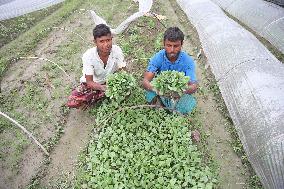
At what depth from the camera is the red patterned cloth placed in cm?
642

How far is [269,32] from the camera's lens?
929cm

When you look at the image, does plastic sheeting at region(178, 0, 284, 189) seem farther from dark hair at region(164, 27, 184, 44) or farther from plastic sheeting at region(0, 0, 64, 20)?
plastic sheeting at region(0, 0, 64, 20)

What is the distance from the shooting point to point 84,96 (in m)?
6.41

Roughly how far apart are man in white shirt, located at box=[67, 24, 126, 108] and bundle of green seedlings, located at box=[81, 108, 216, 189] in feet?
1.90

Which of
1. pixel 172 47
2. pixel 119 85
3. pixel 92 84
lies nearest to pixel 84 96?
pixel 92 84

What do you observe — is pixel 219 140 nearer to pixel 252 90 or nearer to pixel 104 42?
pixel 252 90

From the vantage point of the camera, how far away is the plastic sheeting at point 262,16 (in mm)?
9088

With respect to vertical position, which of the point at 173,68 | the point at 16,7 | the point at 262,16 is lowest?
the point at 262,16

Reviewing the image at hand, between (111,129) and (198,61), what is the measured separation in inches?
137

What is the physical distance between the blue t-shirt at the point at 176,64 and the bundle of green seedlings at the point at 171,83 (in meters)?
0.42

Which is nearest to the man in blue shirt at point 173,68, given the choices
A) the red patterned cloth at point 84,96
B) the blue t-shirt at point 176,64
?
the blue t-shirt at point 176,64

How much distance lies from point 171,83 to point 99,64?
1.38 metres

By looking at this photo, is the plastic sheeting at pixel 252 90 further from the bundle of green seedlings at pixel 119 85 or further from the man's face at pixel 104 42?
the man's face at pixel 104 42

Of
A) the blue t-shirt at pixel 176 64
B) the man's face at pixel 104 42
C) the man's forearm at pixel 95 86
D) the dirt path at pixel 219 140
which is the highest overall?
the man's face at pixel 104 42
